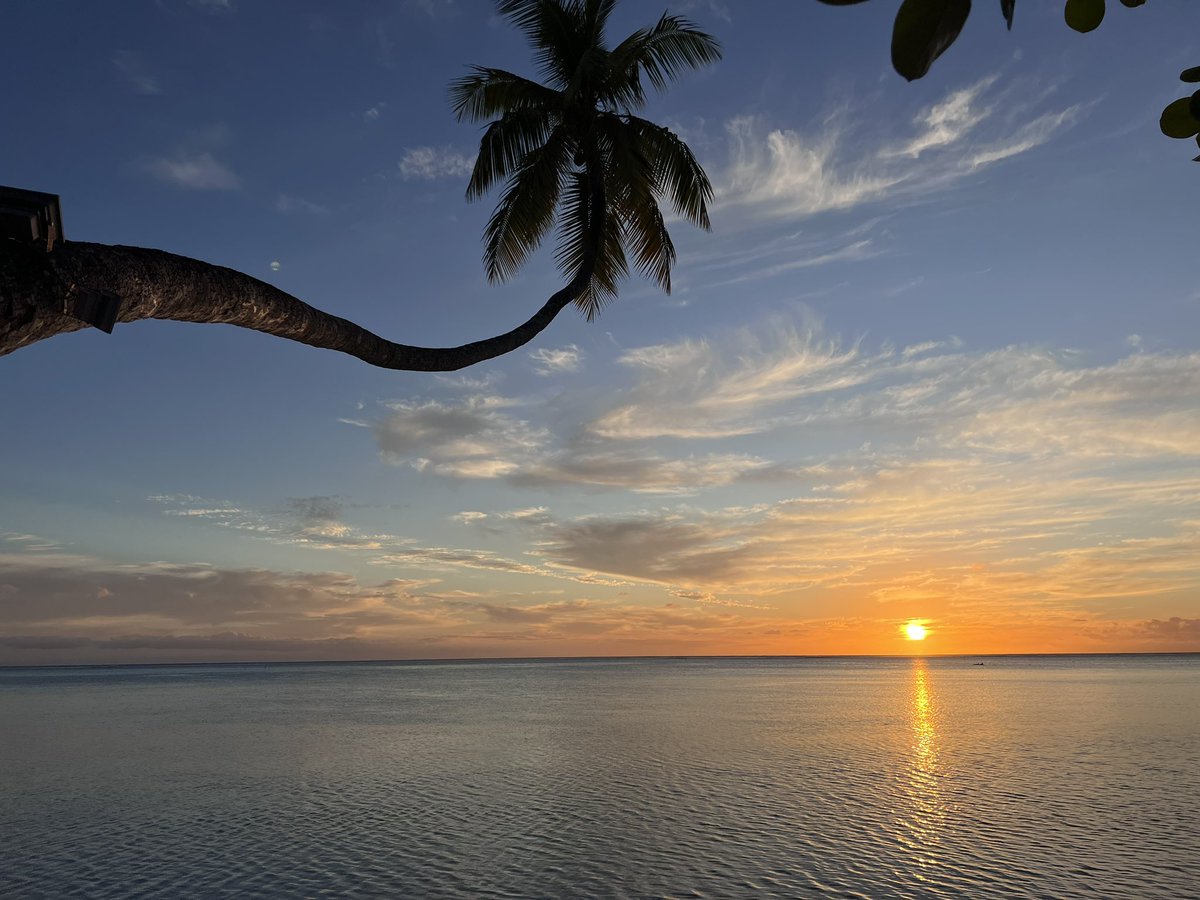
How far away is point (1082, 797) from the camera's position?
24.7 meters

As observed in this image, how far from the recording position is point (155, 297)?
5465mm

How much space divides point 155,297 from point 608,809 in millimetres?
21883

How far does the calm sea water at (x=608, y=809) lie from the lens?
17125 millimetres

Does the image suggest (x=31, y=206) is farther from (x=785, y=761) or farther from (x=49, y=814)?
(x=785, y=761)

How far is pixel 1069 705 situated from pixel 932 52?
69.3m

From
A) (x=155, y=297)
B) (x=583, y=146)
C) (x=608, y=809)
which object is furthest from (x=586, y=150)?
(x=608, y=809)

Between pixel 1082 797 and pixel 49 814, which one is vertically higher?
pixel 1082 797

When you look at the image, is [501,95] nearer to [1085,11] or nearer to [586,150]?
[586,150]

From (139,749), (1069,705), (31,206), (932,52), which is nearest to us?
(932,52)

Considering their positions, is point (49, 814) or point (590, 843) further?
point (49, 814)

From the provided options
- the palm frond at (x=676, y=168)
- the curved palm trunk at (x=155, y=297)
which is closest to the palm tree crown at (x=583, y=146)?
the palm frond at (x=676, y=168)

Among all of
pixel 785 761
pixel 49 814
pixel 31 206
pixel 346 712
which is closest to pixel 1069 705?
pixel 785 761

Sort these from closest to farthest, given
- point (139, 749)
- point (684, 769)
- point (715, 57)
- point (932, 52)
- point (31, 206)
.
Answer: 1. point (932, 52)
2. point (31, 206)
3. point (715, 57)
4. point (684, 769)
5. point (139, 749)

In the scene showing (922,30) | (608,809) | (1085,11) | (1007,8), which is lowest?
(608,809)
